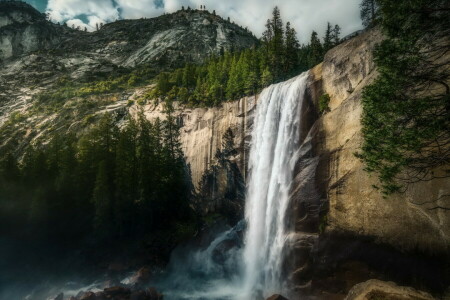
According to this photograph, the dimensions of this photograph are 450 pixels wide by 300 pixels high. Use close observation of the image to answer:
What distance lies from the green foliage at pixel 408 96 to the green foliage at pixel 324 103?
1084 centimetres

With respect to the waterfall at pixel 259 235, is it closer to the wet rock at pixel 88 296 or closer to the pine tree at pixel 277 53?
the wet rock at pixel 88 296

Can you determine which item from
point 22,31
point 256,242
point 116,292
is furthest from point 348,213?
point 22,31

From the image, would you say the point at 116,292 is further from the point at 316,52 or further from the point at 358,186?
the point at 316,52

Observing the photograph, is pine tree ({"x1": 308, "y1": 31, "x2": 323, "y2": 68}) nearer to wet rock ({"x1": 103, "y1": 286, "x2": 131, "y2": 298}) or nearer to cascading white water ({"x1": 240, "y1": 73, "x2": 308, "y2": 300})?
cascading white water ({"x1": 240, "y1": 73, "x2": 308, "y2": 300})

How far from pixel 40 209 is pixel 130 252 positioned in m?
11.8

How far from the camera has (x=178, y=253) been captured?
34.7 meters

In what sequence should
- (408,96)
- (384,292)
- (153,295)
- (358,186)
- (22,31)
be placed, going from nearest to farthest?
(408,96)
(384,292)
(358,186)
(153,295)
(22,31)

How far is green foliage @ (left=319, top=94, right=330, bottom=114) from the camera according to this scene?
25.1 m

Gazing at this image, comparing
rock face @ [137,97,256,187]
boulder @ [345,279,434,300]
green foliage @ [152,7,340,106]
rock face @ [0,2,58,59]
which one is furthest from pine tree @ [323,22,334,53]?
rock face @ [0,2,58,59]

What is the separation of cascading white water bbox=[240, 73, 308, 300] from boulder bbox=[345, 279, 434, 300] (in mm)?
8900

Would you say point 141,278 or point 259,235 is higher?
point 259,235

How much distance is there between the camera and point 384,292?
44.4ft

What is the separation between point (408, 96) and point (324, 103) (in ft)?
A: 40.7

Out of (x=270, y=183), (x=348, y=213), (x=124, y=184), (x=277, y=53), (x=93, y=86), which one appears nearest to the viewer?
(x=348, y=213)
